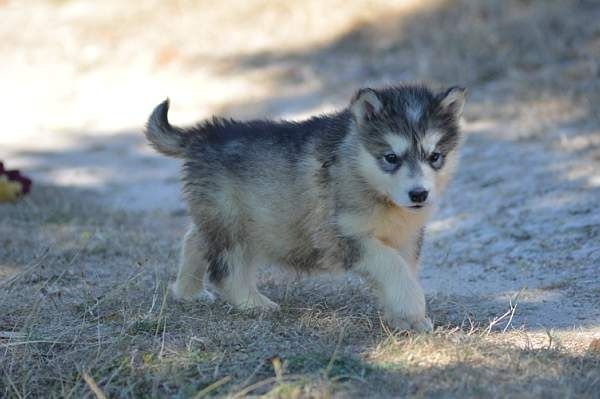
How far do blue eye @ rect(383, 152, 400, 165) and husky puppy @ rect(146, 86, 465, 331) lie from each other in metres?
0.02

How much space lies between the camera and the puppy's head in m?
5.31

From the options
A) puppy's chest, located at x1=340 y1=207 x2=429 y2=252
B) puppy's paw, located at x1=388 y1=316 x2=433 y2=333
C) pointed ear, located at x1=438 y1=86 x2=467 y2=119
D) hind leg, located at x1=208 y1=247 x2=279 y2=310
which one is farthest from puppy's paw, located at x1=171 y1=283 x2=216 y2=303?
pointed ear, located at x1=438 y1=86 x2=467 y2=119

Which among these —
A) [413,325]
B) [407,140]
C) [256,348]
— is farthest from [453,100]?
[256,348]

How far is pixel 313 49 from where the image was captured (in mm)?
14516

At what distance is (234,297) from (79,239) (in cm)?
227

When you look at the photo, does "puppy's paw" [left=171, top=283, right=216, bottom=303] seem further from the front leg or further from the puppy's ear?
the puppy's ear

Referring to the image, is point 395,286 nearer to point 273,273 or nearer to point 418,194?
point 418,194

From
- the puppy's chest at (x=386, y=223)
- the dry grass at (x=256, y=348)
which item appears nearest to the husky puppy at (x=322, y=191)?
the puppy's chest at (x=386, y=223)

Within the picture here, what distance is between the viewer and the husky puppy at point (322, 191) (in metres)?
5.39

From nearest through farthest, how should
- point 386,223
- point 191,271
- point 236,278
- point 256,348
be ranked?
1. point 256,348
2. point 386,223
3. point 236,278
4. point 191,271

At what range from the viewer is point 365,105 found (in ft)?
18.2

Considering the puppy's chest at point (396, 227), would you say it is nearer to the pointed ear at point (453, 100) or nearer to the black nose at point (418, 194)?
the black nose at point (418, 194)

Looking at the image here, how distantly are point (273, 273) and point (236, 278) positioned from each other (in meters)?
1.14

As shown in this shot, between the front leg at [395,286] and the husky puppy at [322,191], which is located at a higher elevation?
the husky puppy at [322,191]
